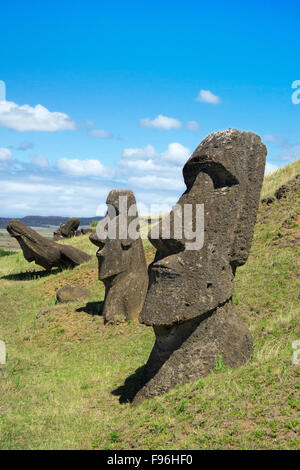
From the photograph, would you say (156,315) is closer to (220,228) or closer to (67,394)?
(220,228)

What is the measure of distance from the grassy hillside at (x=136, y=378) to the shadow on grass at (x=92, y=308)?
30 mm

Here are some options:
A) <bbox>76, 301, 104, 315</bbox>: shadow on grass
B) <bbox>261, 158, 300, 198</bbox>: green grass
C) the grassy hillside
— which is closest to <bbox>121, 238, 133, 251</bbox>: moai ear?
<bbox>76, 301, 104, 315</bbox>: shadow on grass

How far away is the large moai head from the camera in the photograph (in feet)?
20.9

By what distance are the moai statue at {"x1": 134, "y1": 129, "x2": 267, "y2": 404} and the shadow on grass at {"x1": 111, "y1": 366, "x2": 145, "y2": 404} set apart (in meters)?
0.38

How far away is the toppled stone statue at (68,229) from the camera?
31.5 meters

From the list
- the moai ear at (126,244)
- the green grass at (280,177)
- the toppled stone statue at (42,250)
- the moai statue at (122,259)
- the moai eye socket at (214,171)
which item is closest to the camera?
the moai eye socket at (214,171)

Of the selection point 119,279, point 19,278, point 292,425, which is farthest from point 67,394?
point 19,278

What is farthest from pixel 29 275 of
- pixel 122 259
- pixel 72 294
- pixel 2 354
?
pixel 2 354

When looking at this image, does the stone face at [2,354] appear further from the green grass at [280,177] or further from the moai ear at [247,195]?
the green grass at [280,177]

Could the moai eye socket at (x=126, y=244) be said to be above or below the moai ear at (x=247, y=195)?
below

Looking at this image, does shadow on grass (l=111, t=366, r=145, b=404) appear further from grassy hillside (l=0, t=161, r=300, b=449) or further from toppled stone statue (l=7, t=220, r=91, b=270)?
toppled stone statue (l=7, t=220, r=91, b=270)

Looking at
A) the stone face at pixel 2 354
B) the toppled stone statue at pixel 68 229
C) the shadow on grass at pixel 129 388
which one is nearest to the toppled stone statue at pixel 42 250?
the stone face at pixel 2 354

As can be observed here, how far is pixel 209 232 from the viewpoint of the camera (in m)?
6.50
